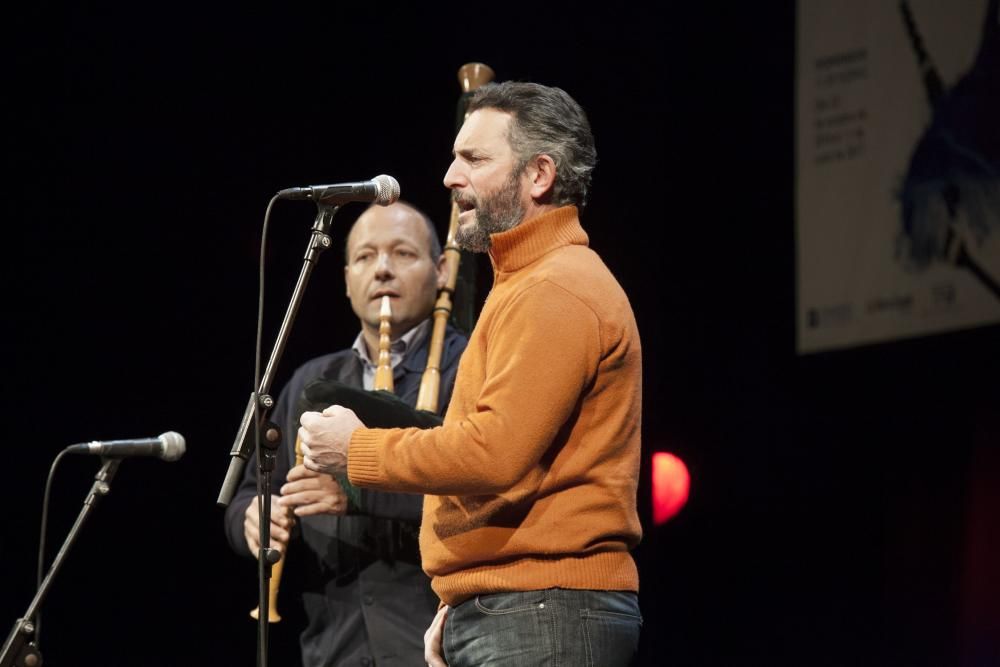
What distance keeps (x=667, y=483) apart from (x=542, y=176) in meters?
3.22

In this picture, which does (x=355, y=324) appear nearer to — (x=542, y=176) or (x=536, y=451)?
(x=542, y=176)

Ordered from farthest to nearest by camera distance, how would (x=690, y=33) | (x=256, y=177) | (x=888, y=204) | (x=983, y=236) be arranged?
(x=690, y=33) < (x=256, y=177) < (x=888, y=204) < (x=983, y=236)

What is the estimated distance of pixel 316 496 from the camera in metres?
2.94

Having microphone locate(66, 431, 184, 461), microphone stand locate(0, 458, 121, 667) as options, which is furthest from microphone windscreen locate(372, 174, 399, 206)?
microphone stand locate(0, 458, 121, 667)

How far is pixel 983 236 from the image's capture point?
432 centimetres

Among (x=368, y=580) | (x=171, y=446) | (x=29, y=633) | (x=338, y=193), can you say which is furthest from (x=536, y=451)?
(x=29, y=633)

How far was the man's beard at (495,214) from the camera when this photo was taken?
92.0 inches

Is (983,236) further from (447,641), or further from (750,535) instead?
(447,641)

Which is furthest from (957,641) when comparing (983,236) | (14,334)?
(14,334)

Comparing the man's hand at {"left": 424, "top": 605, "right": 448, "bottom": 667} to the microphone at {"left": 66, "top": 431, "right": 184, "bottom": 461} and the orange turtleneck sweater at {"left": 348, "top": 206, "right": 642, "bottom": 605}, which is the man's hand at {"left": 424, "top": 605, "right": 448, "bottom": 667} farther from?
the microphone at {"left": 66, "top": 431, "right": 184, "bottom": 461}

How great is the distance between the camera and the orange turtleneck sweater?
2.03 m

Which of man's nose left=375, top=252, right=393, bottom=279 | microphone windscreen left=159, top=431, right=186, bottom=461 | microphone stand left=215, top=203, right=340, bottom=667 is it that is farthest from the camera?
man's nose left=375, top=252, right=393, bottom=279

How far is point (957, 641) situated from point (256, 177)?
10.2 ft

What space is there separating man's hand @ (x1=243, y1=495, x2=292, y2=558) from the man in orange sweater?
86 centimetres
